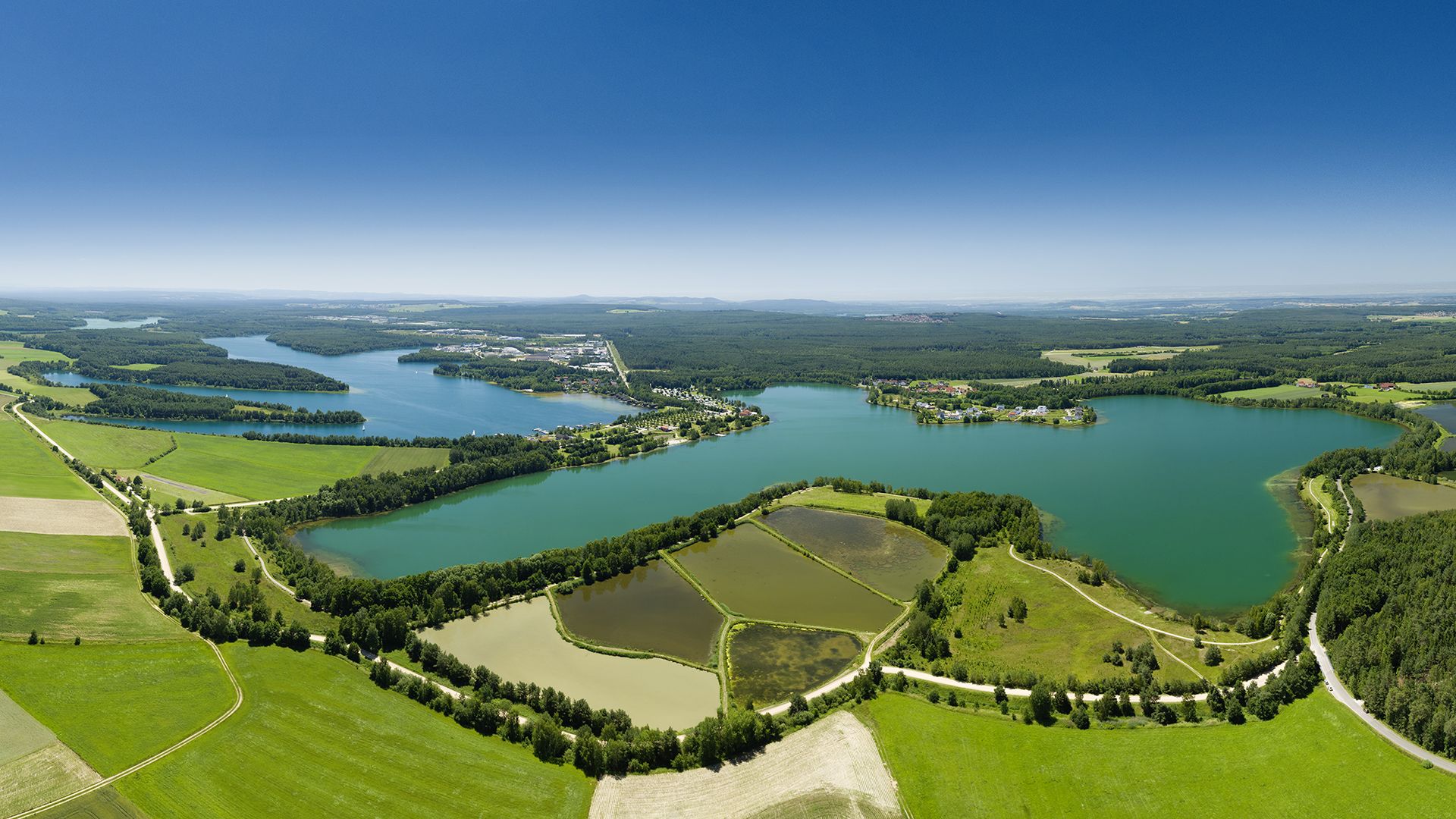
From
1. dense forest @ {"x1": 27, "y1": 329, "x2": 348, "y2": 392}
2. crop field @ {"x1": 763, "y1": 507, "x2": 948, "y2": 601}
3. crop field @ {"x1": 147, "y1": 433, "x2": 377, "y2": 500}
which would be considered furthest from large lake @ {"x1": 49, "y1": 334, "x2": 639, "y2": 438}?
crop field @ {"x1": 763, "y1": 507, "x2": 948, "y2": 601}

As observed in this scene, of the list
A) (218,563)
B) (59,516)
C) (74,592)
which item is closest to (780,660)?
(218,563)

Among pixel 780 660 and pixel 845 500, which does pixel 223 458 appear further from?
pixel 780 660

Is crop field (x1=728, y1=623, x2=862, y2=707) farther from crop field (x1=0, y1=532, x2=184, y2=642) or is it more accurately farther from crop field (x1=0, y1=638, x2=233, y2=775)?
crop field (x1=0, y1=532, x2=184, y2=642)

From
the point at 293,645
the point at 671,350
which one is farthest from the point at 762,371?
the point at 293,645

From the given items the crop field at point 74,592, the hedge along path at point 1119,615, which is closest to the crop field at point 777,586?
the hedge along path at point 1119,615

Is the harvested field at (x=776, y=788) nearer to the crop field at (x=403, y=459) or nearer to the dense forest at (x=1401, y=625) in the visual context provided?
the dense forest at (x=1401, y=625)

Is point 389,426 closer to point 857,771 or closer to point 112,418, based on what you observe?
point 112,418
